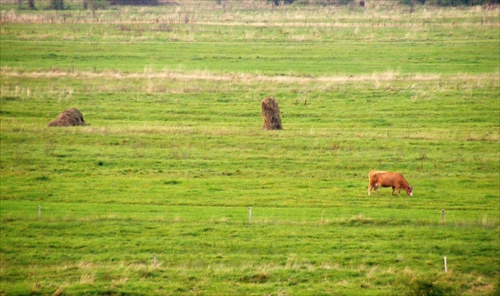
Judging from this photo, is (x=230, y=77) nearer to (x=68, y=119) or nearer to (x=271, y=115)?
(x=271, y=115)

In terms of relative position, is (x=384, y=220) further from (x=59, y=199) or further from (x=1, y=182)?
(x=1, y=182)

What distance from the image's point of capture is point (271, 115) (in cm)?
3950

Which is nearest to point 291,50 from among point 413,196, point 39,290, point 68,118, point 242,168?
point 68,118

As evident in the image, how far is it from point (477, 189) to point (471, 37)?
43.7 m

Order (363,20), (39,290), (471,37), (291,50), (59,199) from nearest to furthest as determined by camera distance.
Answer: (39,290), (59,199), (291,50), (471,37), (363,20)

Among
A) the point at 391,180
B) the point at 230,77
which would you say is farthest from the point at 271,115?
the point at 230,77

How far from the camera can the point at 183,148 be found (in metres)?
36.2

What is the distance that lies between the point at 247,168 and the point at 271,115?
712 centimetres

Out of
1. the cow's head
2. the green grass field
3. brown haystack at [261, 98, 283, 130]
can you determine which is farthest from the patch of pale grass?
the cow's head

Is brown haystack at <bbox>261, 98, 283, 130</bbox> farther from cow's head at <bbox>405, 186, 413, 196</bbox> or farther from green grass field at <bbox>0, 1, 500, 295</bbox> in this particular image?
cow's head at <bbox>405, 186, 413, 196</bbox>

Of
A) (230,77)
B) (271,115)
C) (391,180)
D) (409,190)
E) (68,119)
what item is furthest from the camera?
(230,77)

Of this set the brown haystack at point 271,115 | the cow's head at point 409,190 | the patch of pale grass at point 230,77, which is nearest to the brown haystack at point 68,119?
the patch of pale grass at point 230,77

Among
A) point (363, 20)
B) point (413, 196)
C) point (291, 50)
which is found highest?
point (363, 20)

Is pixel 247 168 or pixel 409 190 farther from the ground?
pixel 247 168
